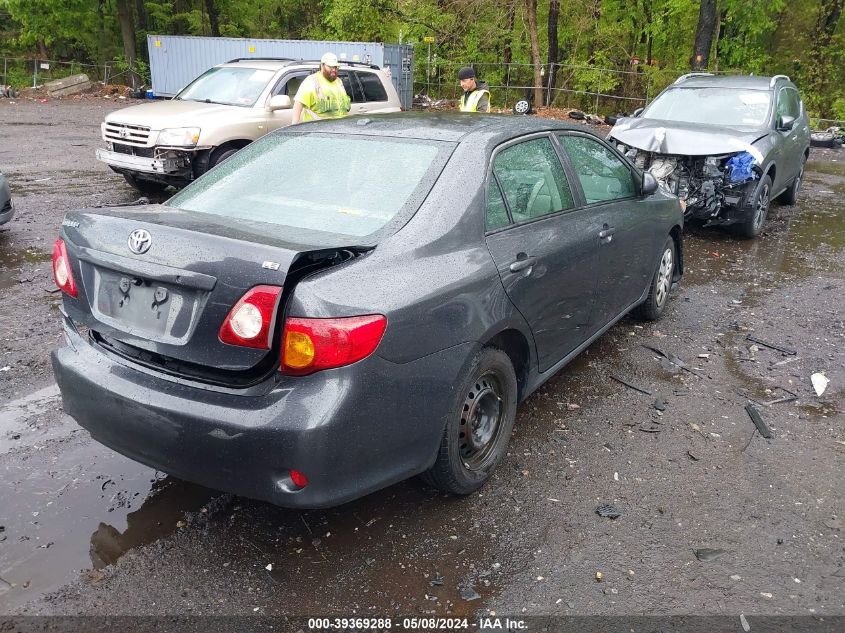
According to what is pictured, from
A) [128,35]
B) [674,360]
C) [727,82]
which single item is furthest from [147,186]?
[128,35]

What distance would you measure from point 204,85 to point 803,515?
1010cm

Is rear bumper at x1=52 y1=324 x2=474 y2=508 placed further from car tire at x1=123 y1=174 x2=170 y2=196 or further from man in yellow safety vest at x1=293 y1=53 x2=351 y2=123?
car tire at x1=123 y1=174 x2=170 y2=196

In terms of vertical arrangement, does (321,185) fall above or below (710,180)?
above

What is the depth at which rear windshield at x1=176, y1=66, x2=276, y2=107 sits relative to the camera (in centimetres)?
1016

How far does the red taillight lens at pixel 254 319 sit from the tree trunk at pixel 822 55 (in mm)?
31450

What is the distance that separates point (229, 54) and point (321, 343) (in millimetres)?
26992

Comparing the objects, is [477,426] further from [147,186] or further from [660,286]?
[147,186]

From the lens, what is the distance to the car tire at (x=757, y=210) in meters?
8.45

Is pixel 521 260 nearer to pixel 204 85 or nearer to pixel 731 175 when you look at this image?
pixel 731 175

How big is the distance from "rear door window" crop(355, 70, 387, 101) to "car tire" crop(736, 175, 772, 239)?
596cm

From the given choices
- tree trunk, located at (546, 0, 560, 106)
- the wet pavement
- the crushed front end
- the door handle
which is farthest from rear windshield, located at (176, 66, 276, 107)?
tree trunk, located at (546, 0, 560, 106)

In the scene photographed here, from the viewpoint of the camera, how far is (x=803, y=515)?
3.38 m

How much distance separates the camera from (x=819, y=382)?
483 cm

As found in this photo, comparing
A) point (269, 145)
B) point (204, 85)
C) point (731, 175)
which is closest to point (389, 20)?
point (204, 85)
